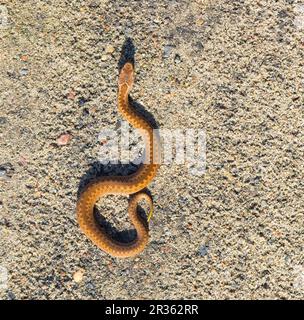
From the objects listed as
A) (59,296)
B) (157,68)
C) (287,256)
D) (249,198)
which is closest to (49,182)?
(59,296)

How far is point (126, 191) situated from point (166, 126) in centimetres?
82

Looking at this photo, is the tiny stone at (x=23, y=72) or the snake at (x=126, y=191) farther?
the tiny stone at (x=23, y=72)

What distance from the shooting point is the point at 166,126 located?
6129 mm

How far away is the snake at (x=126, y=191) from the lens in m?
5.94

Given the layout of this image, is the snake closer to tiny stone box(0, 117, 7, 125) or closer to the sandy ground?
the sandy ground

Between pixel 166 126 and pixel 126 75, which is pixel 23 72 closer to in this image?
pixel 126 75

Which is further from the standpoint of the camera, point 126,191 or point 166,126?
point 166,126

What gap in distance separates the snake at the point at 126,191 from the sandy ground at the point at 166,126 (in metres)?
0.12

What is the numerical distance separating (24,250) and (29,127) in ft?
4.26

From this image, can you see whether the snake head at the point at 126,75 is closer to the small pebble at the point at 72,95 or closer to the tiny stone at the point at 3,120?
the small pebble at the point at 72,95

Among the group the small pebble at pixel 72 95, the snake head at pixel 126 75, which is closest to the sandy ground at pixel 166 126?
the small pebble at pixel 72 95

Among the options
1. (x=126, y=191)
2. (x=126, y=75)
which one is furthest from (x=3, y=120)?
(x=126, y=191)

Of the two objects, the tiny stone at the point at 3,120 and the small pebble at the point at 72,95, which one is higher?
the small pebble at the point at 72,95

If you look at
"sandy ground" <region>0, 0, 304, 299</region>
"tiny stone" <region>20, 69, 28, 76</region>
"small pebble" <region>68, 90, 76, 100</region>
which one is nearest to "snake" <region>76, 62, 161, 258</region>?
"sandy ground" <region>0, 0, 304, 299</region>
